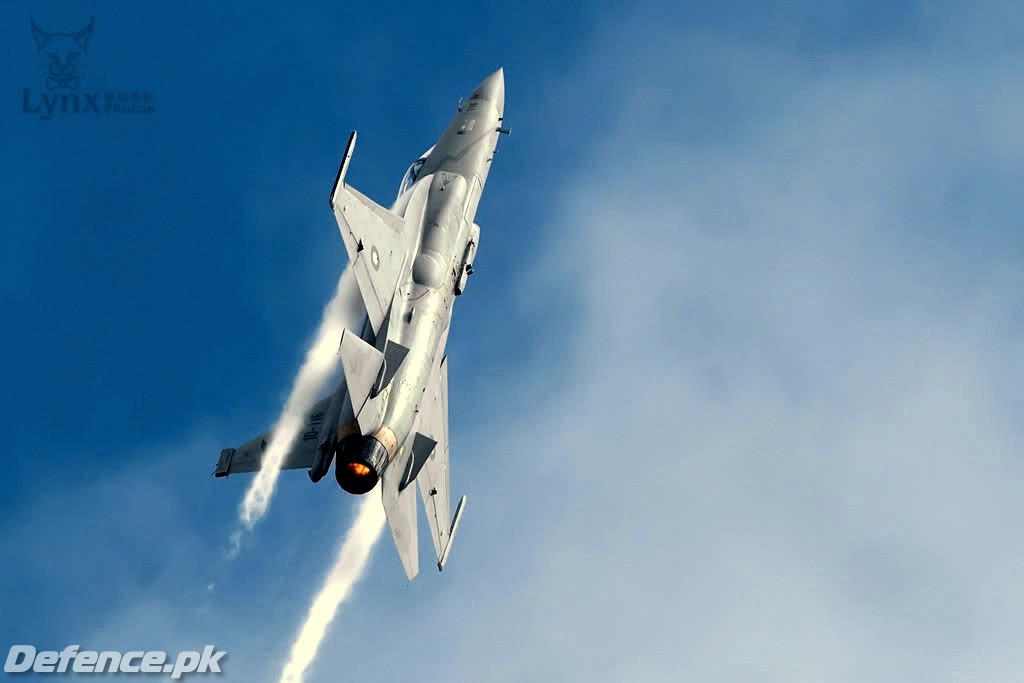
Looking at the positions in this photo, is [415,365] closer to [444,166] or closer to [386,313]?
[386,313]

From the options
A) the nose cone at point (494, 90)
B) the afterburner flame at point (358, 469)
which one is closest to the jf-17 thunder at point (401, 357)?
the afterburner flame at point (358, 469)

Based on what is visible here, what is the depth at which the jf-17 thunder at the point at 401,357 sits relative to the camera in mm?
31719

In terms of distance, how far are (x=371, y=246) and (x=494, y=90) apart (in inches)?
575

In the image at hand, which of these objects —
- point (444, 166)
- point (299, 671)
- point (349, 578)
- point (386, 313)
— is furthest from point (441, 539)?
point (444, 166)

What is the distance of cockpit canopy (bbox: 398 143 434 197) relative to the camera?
42.1 meters

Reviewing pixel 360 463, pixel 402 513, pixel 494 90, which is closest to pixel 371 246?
pixel 360 463

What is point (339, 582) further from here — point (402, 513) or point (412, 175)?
point (412, 175)

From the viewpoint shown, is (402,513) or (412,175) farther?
(412,175)

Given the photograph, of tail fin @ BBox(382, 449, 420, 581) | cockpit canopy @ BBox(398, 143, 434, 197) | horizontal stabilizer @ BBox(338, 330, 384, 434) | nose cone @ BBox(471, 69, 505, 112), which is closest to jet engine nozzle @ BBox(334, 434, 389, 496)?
horizontal stabilizer @ BBox(338, 330, 384, 434)

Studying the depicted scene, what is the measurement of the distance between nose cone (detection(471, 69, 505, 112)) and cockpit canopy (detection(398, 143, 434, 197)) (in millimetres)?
3912

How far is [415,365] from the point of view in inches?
1362

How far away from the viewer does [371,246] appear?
34.1 metres

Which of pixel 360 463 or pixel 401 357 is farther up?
pixel 401 357

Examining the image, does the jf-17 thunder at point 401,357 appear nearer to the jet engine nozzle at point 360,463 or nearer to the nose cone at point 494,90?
the jet engine nozzle at point 360,463
